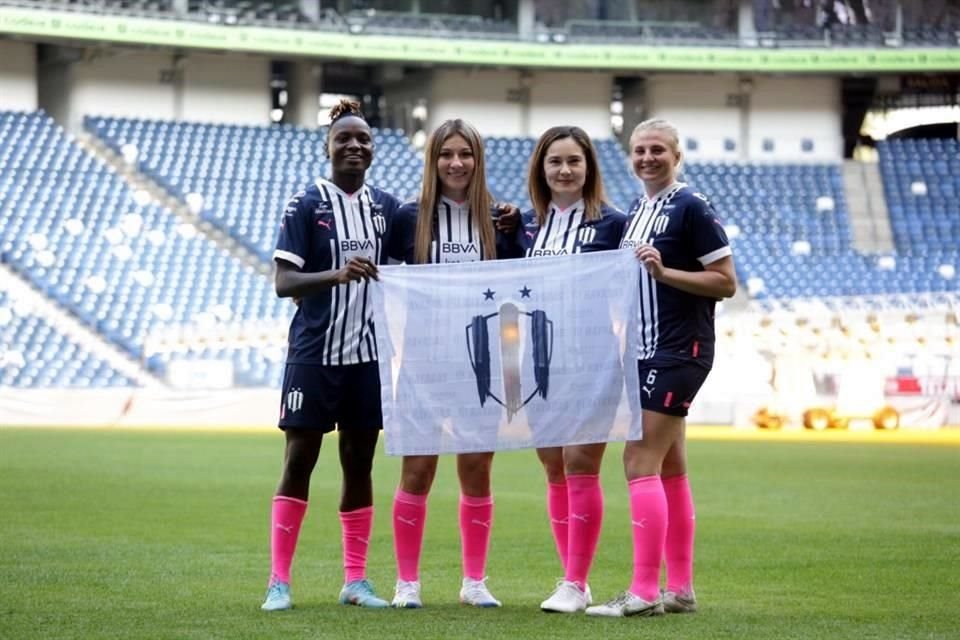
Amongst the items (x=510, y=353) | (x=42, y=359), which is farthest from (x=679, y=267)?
(x=42, y=359)

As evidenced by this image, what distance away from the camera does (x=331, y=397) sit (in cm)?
688

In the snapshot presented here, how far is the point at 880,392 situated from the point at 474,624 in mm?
23871

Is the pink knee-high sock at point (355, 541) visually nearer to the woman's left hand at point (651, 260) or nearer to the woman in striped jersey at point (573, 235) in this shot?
the woman in striped jersey at point (573, 235)

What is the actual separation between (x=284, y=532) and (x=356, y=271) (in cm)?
109

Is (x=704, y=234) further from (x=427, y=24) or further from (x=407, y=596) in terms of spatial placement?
(x=427, y=24)

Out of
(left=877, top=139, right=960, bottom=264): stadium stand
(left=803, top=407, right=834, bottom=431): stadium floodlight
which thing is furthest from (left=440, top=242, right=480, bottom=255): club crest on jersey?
(left=877, top=139, right=960, bottom=264): stadium stand

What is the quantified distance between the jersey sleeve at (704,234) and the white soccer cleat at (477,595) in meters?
1.58

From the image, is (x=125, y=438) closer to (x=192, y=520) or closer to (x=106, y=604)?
(x=192, y=520)

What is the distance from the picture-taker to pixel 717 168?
4338 cm

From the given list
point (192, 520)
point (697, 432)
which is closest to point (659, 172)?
point (192, 520)

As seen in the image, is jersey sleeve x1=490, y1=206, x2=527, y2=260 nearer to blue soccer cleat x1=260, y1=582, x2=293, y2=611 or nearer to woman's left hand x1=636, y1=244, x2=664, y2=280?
woman's left hand x1=636, y1=244, x2=664, y2=280

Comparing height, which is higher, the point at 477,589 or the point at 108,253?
the point at 108,253

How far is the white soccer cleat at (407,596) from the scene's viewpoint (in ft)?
22.6

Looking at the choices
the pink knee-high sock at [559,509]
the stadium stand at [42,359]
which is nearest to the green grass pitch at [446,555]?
the pink knee-high sock at [559,509]
